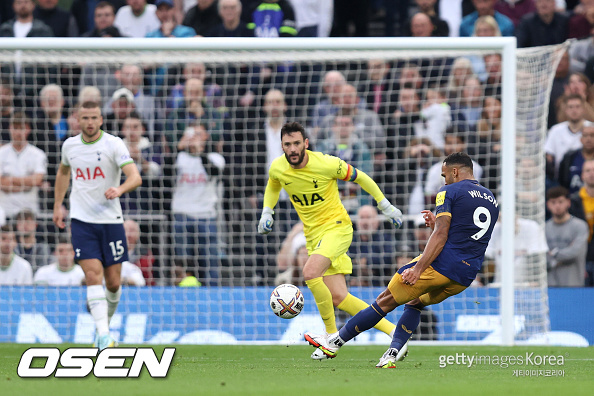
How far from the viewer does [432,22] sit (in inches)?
587

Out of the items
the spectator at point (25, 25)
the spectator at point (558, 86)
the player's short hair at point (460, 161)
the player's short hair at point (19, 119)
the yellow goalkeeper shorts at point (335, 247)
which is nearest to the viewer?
the player's short hair at point (460, 161)

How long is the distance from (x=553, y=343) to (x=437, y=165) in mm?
2912

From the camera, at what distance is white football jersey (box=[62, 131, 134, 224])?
9.84 m

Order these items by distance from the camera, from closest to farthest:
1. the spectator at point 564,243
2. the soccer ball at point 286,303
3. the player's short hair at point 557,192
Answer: the soccer ball at point 286,303, the spectator at point 564,243, the player's short hair at point 557,192

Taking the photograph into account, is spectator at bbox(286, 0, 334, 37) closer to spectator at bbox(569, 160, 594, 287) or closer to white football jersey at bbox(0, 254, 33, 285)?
spectator at bbox(569, 160, 594, 287)

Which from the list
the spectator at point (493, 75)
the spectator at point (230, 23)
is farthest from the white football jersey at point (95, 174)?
the spectator at point (493, 75)

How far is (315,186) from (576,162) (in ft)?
17.3

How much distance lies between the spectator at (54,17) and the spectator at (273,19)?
317 cm

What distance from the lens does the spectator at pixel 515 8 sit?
50.6 ft

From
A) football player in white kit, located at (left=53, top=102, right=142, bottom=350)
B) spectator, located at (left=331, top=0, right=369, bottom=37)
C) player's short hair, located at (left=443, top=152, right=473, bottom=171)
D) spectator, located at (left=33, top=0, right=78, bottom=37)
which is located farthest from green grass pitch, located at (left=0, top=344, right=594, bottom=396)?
spectator, located at (left=331, top=0, right=369, bottom=37)

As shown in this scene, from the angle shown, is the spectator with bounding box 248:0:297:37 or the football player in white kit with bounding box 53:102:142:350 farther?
the spectator with bounding box 248:0:297:37

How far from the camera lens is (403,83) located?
1346 cm

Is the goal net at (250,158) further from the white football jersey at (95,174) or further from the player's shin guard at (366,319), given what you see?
the player's shin guard at (366,319)

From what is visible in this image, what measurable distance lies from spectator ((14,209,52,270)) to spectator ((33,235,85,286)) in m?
0.29
